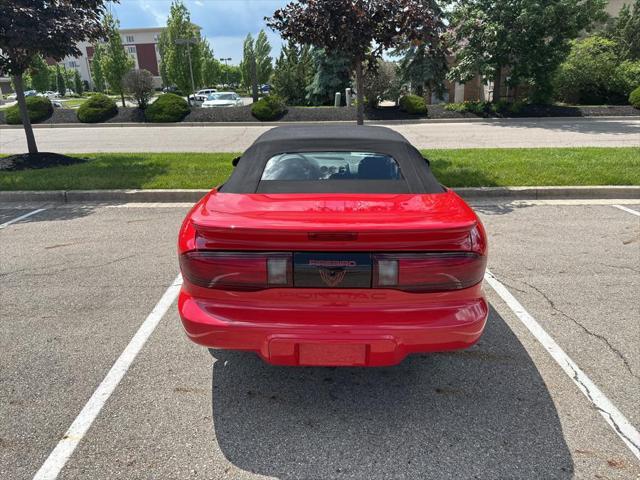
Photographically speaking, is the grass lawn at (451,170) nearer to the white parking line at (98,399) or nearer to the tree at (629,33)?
the white parking line at (98,399)

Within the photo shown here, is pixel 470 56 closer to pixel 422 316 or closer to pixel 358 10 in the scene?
pixel 358 10

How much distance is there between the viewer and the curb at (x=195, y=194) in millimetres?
7508

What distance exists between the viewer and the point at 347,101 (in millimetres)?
25203

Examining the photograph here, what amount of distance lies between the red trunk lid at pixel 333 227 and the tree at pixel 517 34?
19639 mm

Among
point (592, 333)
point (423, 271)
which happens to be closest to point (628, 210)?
point (592, 333)

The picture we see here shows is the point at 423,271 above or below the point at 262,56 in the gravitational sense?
below

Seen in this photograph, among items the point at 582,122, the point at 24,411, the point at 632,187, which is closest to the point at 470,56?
the point at 582,122

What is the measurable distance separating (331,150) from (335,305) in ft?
4.50

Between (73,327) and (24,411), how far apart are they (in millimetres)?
1039

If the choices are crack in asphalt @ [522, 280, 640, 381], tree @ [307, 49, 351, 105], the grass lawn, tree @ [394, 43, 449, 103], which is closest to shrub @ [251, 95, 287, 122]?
tree @ [307, 49, 351, 105]

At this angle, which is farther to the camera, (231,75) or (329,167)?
(231,75)

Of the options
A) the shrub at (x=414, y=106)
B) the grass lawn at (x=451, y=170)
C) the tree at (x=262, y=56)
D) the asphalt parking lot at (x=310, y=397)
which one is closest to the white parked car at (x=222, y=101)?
the shrub at (x=414, y=106)

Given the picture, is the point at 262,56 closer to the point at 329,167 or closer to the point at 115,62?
the point at 115,62

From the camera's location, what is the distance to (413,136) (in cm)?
1656
